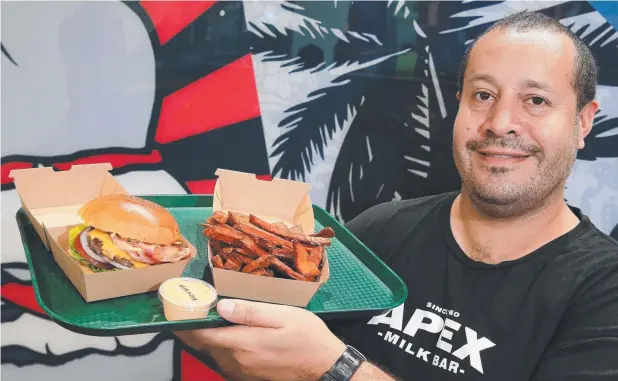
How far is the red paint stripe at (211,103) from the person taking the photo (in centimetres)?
227

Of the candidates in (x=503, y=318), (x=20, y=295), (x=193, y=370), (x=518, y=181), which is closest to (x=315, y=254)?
(x=503, y=318)

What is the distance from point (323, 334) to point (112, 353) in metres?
1.46

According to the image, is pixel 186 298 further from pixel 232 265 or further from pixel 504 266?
pixel 504 266

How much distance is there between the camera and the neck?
1728mm

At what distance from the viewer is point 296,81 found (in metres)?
2.36

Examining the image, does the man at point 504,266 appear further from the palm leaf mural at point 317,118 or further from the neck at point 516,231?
the palm leaf mural at point 317,118

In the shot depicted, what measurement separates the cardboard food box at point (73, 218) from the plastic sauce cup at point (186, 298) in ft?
0.25

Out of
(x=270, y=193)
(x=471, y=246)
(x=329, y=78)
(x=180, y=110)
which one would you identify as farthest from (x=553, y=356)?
(x=180, y=110)

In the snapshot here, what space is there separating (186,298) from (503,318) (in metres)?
0.98

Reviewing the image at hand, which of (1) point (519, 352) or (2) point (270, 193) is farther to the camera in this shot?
(2) point (270, 193)

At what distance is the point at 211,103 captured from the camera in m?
2.32

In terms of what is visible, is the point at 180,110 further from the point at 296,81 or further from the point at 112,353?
the point at 112,353

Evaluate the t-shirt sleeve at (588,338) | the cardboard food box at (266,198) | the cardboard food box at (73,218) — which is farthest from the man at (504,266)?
the cardboard food box at (266,198)

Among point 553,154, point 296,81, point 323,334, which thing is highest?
point 296,81
